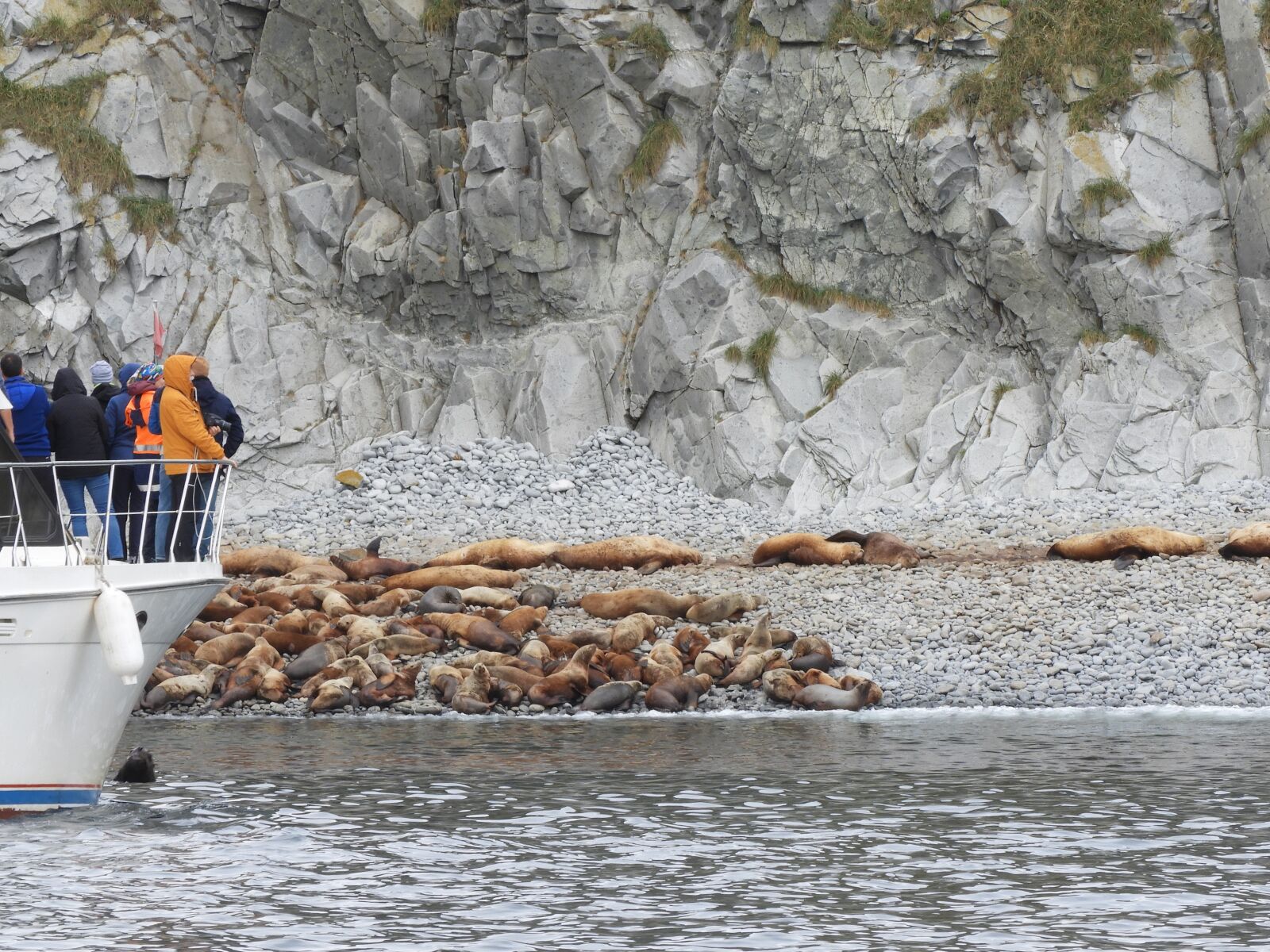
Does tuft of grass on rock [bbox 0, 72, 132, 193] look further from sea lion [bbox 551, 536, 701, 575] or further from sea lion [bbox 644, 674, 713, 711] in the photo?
sea lion [bbox 644, 674, 713, 711]

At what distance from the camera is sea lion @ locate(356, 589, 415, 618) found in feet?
56.0

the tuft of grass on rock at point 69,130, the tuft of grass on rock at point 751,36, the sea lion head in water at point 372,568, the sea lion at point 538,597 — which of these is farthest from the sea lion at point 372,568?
the tuft of grass on rock at point 69,130

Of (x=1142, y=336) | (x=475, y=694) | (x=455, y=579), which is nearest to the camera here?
(x=475, y=694)

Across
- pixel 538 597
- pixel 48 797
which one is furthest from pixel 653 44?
pixel 48 797

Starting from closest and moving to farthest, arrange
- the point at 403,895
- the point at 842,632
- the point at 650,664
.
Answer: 1. the point at 403,895
2. the point at 650,664
3. the point at 842,632

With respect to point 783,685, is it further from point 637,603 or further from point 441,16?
point 441,16

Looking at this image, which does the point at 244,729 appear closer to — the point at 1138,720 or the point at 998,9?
the point at 1138,720

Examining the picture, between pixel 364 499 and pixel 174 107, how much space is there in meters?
11.8

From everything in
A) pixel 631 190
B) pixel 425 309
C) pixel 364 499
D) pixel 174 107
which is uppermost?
pixel 174 107

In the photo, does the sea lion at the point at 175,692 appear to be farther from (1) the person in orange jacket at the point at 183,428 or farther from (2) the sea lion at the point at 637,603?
(2) the sea lion at the point at 637,603

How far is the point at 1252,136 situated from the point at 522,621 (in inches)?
590

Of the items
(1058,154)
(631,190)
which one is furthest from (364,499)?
(1058,154)

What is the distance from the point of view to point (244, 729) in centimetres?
1345

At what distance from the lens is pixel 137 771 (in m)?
10.9
